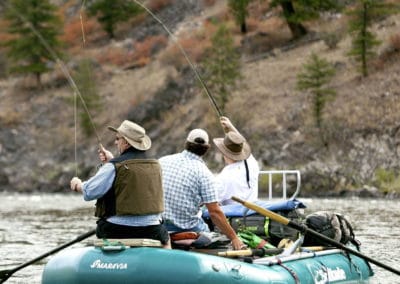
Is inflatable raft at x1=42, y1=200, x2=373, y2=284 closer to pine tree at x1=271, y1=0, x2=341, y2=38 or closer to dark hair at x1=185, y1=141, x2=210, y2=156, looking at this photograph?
dark hair at x1=185, y1=141, x2=210, y2=156

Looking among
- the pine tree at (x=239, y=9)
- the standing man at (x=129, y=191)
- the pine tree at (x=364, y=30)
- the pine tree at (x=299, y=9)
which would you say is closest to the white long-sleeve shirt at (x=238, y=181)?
the standing man at (x=129, y=191)

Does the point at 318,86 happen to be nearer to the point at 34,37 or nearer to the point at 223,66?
the point at 223,66

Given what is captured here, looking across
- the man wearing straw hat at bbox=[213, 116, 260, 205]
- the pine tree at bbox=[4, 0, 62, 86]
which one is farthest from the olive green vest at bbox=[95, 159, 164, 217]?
the pine tree at bbox=[4, 0, 62, 86]

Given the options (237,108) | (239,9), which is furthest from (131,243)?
(239,9)

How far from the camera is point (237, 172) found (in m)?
11.3

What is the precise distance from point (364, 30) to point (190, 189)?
33600mm

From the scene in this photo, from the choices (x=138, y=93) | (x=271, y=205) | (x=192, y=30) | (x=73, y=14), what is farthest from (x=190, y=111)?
(x=271, y=205)

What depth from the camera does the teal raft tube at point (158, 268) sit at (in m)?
9.04

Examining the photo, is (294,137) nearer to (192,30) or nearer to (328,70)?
(328,70)

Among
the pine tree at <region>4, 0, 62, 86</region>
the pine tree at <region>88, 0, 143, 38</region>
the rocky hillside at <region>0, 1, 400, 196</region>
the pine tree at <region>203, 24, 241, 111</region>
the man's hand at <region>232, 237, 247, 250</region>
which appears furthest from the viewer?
the pine tree at <region>88, 0, 143, 38</region>

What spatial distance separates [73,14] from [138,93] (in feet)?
58.1

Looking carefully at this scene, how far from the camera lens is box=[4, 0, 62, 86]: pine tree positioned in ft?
182

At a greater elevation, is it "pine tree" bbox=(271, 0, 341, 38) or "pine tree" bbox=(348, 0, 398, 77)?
"pine tree" bbox=(271, 0, 341, 38)

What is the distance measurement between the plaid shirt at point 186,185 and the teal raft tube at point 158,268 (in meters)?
0.79
